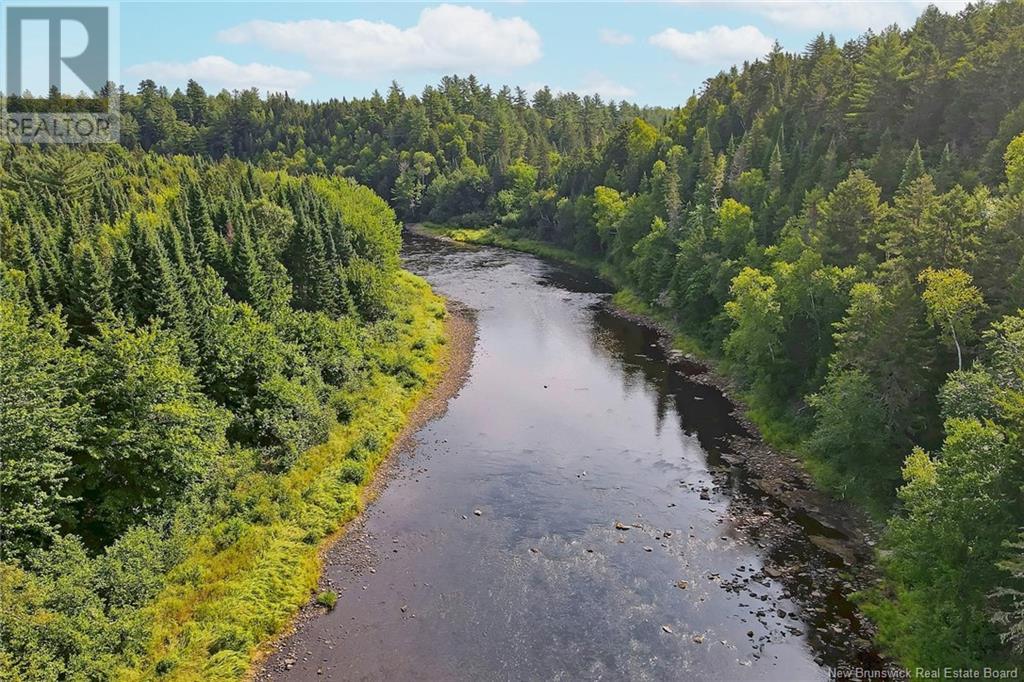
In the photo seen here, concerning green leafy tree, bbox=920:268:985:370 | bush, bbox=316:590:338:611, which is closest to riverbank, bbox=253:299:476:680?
bush, bbox=316:590:338:611

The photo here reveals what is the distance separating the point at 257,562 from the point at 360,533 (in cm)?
685

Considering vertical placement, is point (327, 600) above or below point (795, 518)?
below

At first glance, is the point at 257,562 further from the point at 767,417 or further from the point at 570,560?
the point at 767,417

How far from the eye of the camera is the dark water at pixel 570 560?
30781mm

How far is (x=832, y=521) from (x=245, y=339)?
40321 millimetres

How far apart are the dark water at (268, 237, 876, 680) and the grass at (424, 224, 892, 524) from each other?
3479 millimetres

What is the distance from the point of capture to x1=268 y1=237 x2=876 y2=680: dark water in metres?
30.8

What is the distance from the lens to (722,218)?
78125mm

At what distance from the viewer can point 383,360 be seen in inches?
2473

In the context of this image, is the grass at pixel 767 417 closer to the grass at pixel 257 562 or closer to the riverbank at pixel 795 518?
the riverbank at pixel 795 518

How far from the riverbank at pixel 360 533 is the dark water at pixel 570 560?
63 centimetres

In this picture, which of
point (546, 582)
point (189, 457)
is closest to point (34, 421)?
point (189, 457)

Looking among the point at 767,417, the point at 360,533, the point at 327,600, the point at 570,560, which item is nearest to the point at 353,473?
the point at 360,533

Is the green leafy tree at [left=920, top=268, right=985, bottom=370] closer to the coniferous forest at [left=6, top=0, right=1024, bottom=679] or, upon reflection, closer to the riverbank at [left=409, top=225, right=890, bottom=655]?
the coniferous forest at [left=6, top=0, right=1024, bottom=679]
